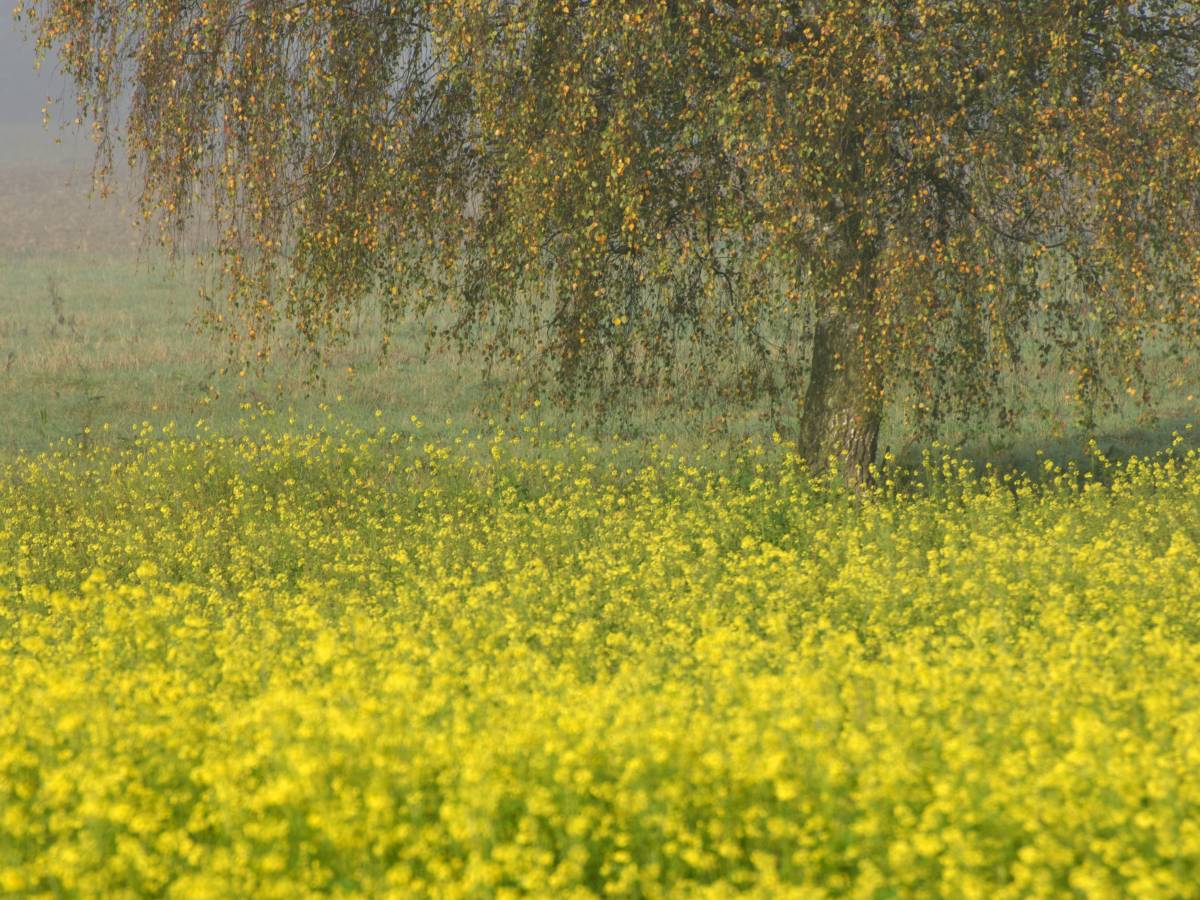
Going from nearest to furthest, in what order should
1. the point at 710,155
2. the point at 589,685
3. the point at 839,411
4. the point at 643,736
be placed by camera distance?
1. the point at 643,736
2. the point at 589,685
3. the point at 710,155
4. the point at 839,411

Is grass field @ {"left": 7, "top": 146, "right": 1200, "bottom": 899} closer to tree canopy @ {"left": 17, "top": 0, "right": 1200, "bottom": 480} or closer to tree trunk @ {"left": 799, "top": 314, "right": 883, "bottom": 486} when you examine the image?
tree trunk @ {"left": 799, "top": 314, "right": 883, "bottom": 486}

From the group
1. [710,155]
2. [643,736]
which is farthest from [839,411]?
[643,736]

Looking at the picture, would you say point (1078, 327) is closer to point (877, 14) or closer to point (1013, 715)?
point (877, 14)

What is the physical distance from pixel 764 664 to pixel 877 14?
5.61 m

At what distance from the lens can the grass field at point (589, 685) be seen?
15.2 feet

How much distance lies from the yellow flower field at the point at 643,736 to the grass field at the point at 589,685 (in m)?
0.03

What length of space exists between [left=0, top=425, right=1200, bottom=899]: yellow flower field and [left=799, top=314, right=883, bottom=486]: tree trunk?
7.76ft

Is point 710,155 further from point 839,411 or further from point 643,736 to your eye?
point 643,736

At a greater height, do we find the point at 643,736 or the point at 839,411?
the point at 839,411

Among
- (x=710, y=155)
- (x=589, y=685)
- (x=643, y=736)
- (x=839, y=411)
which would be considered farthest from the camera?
A: (x=839, y=411)

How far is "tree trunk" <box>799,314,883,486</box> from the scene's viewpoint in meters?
12.4

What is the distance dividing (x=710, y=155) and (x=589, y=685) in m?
6.41

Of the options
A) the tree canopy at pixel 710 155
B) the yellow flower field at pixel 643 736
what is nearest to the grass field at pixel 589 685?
the yellow flower field at pixel 643 736

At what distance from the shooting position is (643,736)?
5.12m
